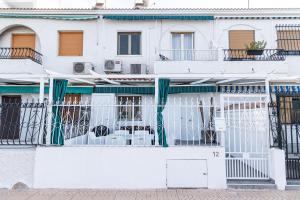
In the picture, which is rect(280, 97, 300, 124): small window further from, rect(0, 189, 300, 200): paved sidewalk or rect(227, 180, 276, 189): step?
rect(0, 189, 300, 200): paved sidewalk

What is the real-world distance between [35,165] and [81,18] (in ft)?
37.0

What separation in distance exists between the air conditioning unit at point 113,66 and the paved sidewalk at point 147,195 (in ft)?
30.7

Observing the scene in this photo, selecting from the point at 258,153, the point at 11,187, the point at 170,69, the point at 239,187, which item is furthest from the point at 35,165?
the point at 170,69

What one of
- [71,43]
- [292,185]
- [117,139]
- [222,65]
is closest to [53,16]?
[71,43]

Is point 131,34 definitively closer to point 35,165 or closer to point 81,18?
point 81,18

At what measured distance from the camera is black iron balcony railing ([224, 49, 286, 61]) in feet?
52.5

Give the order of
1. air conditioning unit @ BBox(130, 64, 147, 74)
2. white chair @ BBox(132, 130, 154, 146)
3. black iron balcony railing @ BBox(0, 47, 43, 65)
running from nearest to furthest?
white chair @ BBox(132, 130, 154, 146), air conditioning unit @ BBox(130, 64, 147, 74), black iron balcony railing @ BBox(0, 47, 43, 65)

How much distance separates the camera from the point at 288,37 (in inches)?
680

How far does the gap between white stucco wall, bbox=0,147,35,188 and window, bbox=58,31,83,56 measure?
992 centimetres

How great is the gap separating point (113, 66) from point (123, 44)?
2223 mm

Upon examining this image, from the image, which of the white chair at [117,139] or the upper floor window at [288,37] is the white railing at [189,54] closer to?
the upper floor window at [288,37]

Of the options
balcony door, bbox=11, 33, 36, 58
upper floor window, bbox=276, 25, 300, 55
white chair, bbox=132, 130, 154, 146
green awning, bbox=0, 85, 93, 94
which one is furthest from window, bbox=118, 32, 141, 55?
upper floor window, bbox=276, 25, 300, 55

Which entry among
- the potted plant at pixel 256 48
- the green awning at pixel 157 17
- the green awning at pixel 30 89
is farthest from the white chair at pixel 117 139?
the potted plant at pixel 256 48

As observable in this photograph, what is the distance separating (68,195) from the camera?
8000 mm
